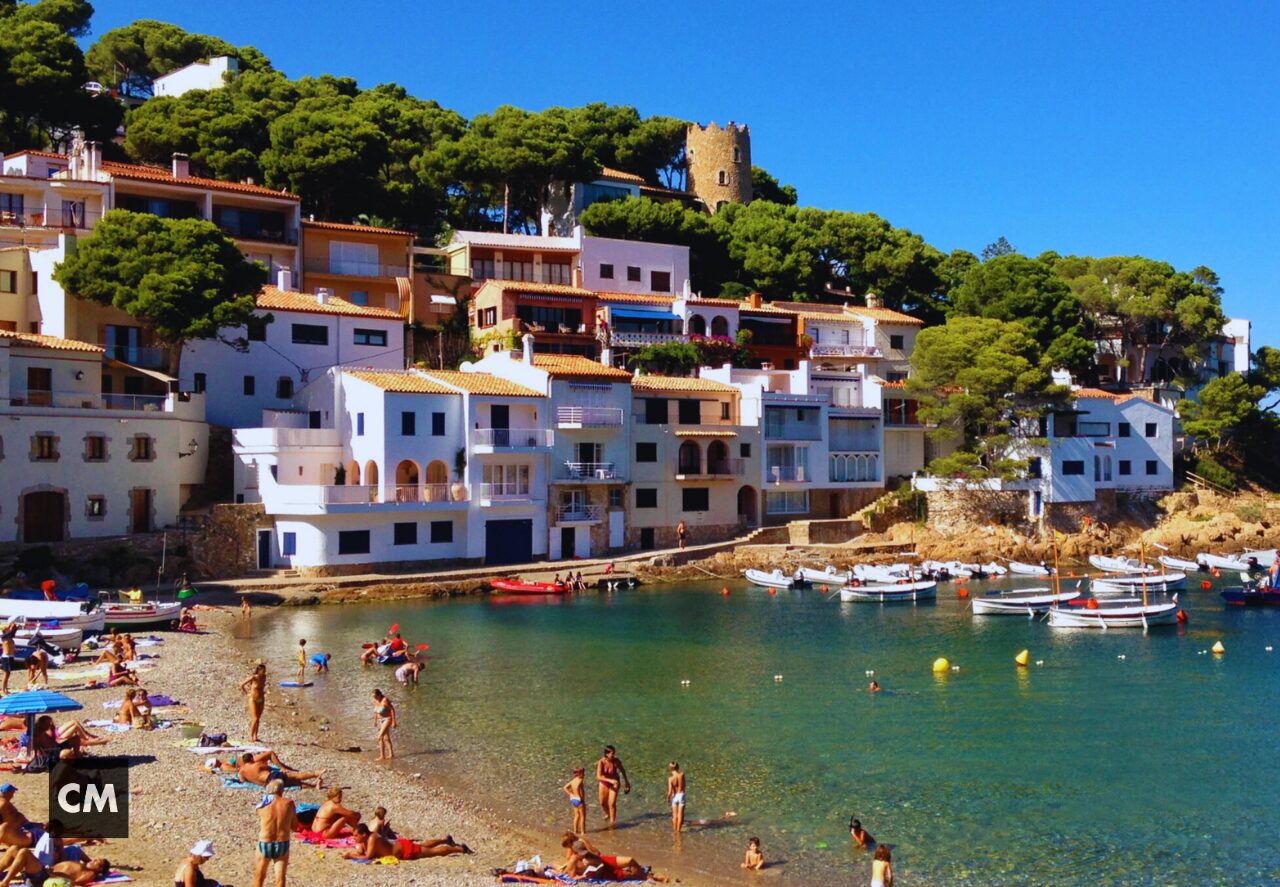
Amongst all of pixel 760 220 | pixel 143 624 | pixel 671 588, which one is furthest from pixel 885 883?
pixel 760 220

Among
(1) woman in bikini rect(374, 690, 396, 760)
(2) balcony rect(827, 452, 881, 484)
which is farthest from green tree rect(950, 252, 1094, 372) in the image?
(1) woman in bikini rect(374, 690, 396, 760)

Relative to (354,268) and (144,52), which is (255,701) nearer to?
(354,268)

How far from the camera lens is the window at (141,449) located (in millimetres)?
52688

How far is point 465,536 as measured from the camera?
57.9 metres

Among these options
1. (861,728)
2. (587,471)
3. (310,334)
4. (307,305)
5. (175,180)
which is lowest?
(861,728)

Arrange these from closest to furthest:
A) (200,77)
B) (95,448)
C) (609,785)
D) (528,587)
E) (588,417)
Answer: (609,785) < (95,448) < (528,587) < (588,417) < (200,77)

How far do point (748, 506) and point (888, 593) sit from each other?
14.0 m

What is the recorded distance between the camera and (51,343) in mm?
51938

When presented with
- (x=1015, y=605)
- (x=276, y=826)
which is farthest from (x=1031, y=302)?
(x=276, y=826)

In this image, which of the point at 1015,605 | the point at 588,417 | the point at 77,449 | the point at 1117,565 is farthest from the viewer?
the point at 1117,565

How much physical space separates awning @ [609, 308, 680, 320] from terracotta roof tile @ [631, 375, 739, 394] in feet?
Answer: 21.9

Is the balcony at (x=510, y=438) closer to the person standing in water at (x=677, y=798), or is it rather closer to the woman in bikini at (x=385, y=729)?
the woman in bikini at (x=385, y=729)

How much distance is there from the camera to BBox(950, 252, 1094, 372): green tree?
8294cm

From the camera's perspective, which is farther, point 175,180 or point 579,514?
point 175,180
